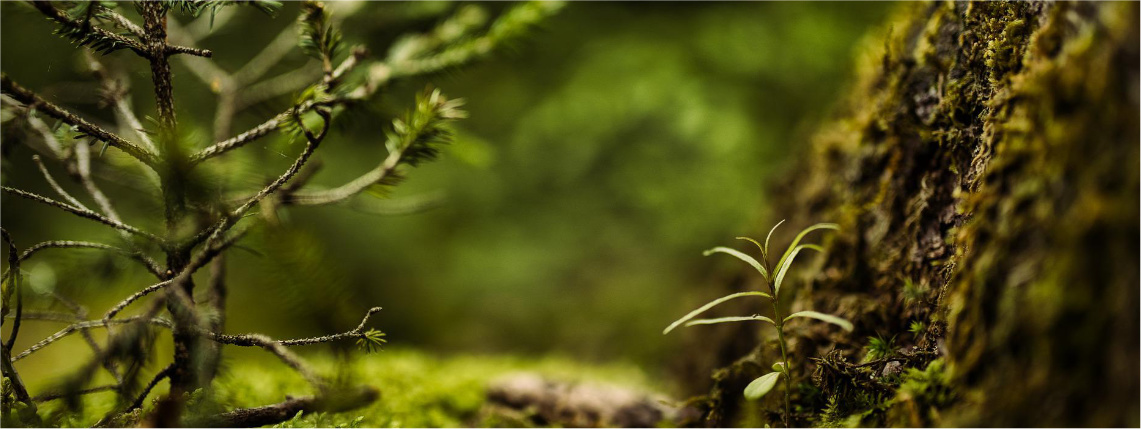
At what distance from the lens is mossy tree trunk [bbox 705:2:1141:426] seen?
58 centimetres

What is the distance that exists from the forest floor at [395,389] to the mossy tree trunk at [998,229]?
2.20 ft

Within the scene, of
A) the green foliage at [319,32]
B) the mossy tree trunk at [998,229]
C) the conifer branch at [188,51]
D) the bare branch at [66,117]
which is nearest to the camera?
the mossy tree trunk at [998,229]

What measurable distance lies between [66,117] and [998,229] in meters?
1.27

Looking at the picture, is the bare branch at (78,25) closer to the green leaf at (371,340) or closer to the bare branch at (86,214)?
the bare branch at (86,214)

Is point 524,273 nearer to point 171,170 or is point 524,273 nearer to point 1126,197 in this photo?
point 171,170

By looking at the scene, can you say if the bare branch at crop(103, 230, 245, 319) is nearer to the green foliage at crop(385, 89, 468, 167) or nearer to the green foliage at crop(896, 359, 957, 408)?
the green foliage at crop(385, 89, 468, 167)

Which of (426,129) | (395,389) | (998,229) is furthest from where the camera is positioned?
(395,389)

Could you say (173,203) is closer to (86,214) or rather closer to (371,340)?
(86,214)

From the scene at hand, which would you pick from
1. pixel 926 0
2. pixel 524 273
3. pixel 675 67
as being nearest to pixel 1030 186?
pixel 926 0

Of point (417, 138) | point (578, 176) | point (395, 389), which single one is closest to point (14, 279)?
point (417, 138)

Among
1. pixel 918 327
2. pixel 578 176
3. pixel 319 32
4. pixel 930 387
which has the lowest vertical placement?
pixel 930 387

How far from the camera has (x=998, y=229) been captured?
0.69 metres

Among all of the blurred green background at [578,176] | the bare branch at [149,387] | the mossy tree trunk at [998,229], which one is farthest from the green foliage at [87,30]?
the blurred green background at [578,176]

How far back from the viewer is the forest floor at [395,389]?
1016 millimetres
